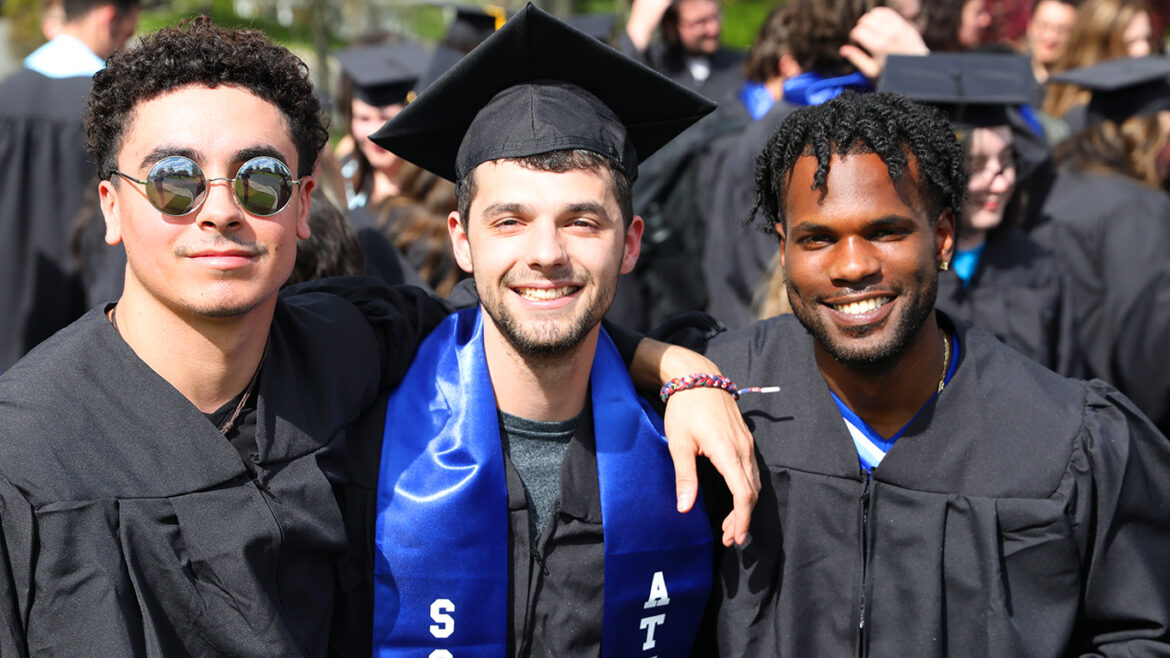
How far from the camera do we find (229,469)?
228 cm

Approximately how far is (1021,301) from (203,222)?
9.78 feet

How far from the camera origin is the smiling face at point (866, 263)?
8.59 feet

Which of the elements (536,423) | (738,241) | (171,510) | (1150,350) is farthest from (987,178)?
(171,510)

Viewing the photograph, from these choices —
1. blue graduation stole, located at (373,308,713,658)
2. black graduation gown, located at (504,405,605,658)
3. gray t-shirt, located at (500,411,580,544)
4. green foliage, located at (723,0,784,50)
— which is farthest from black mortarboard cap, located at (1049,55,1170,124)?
green foliage, located at (723,0,784,50)

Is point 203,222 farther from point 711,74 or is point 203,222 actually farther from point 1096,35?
point 1096,35

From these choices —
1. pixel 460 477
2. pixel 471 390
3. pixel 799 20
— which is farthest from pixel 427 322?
pixel 799 20

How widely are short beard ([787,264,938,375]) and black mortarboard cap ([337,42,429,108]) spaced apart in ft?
11.3

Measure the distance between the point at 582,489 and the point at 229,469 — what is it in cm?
82

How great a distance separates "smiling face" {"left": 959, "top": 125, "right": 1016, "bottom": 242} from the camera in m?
4.12

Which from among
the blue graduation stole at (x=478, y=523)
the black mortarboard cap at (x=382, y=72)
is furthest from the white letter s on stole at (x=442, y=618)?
the black mortarboard cap at (x=382, y=72)

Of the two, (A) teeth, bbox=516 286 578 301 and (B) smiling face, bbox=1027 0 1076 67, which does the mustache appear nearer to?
(A) teeth, bbox=516 286 578 301

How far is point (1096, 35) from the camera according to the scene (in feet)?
20.5

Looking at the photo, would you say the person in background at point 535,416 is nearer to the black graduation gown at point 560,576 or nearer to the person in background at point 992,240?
the black graduation gown at point 560,576

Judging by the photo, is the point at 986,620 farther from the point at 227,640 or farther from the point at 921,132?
the point at 227,640
